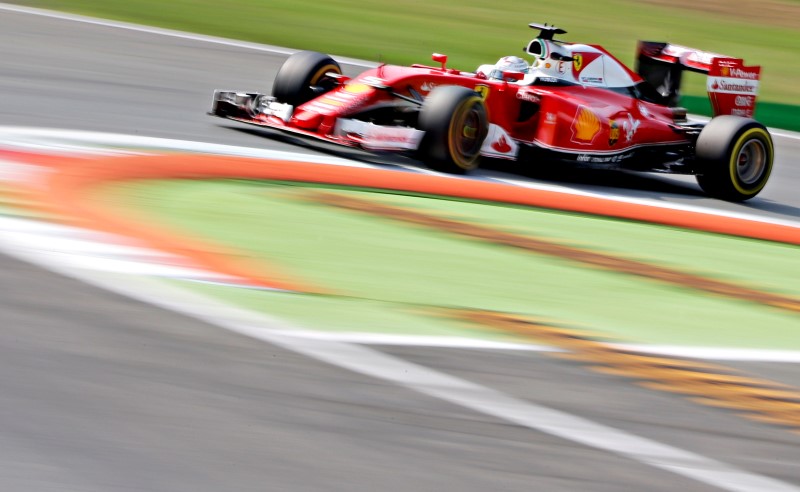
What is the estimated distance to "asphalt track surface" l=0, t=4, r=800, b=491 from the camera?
3.60 m

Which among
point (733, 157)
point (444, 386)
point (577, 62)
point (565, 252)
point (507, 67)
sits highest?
point (577, 62)

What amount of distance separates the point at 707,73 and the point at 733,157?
97cm

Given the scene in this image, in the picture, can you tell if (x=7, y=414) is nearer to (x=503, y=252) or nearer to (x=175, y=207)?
(x=175, y=207)

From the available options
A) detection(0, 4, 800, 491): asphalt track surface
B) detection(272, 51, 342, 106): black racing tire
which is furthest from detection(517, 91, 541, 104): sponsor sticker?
detection(0, 4, 800, 491): asphalt track surface

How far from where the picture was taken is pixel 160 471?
351 centimetres

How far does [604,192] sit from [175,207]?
14.3 feet

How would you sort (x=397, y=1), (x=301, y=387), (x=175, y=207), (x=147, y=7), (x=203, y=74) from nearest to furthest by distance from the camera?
(x=301, y=387) → (x=175, y=207) → (x=203, y=74) → (x=147, y=7) → (x=397, y=1)

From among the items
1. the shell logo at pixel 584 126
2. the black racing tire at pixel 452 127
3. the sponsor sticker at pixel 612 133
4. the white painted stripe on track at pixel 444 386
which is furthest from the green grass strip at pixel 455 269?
the sponsor sticker at pixel 612 133

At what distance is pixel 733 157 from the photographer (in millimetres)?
10359

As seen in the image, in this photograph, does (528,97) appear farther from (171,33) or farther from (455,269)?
(171,33)

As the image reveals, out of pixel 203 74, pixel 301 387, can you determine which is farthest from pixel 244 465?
pixel 203 74

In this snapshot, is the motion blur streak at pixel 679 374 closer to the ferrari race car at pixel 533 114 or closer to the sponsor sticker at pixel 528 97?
the ferrari race car at pixel 533 114

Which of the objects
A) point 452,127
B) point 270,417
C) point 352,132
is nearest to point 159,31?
point 352,132

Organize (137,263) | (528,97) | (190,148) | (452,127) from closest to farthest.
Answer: (137,263), (190,148), (452,127), (528,97)
